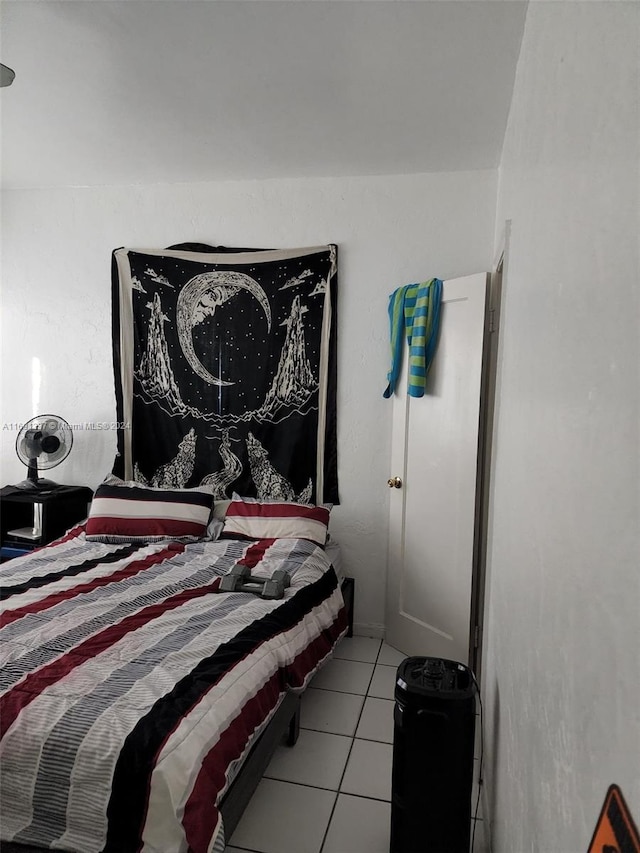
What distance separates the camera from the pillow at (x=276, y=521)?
342 cm

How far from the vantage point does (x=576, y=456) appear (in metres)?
0.85

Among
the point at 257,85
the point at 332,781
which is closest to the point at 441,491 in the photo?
the point at 332,781

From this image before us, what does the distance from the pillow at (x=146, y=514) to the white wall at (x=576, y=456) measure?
2257 millimetres

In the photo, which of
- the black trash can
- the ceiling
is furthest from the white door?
the black trash can

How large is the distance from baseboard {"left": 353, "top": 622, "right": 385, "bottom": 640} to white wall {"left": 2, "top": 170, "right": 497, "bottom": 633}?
0.01 meters

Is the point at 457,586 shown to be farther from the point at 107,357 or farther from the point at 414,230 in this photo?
the point at 107,357

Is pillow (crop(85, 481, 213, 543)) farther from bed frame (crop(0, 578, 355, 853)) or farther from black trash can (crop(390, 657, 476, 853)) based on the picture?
black trash can (crop(390, 657, 476, 853))

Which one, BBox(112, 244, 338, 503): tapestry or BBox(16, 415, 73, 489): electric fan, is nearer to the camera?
BBox(112, 244, 338, 503): tapestry

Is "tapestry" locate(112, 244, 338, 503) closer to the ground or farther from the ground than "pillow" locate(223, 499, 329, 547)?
farther from the ground

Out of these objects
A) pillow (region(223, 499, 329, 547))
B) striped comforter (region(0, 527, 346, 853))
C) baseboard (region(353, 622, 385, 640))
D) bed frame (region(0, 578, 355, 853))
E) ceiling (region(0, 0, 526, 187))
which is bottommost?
baseboard (region(353, 622, 385, 640))

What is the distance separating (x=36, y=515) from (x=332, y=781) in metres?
2.43

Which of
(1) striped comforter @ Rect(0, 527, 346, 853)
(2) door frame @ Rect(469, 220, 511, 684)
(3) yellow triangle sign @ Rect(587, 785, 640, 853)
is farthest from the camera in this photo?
(2) door frame @ Rect(469, 220, 511, 684)

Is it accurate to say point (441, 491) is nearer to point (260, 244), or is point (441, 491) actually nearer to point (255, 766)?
point (255, 766)

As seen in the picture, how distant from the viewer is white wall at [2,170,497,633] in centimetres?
358
